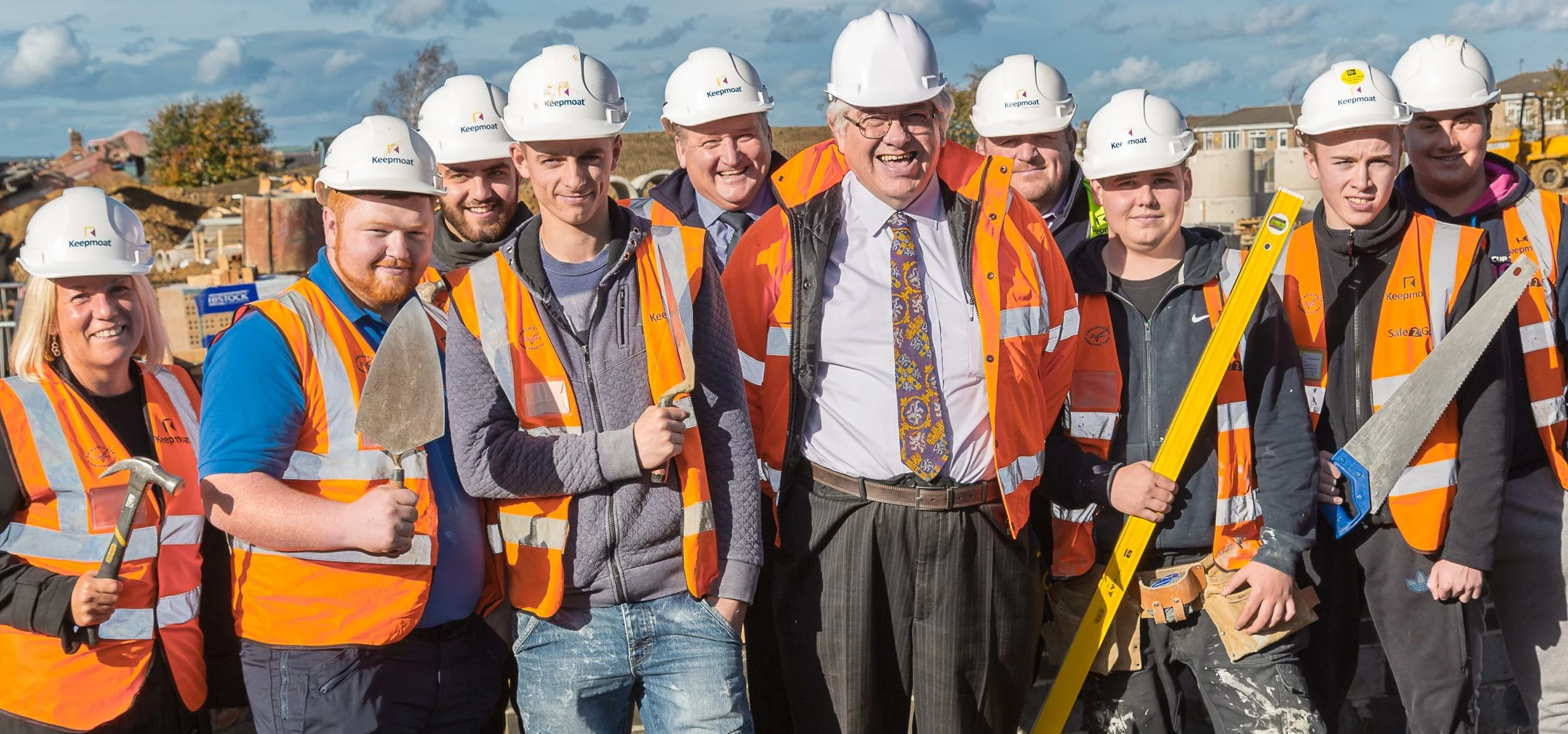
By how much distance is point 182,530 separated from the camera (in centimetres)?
325

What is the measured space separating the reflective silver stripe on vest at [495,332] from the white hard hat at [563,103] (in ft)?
1.20

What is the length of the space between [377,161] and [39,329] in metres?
1.03

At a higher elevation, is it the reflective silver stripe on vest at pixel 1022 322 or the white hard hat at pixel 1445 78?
the white hard hat at pixel 1445 78

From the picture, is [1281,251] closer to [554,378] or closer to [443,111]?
[554,378]

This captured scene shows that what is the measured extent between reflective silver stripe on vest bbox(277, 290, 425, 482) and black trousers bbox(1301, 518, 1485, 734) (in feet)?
8.72

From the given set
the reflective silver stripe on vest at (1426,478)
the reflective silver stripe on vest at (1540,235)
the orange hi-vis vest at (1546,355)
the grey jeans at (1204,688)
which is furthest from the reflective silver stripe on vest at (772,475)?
the reflective silver stripe on vest at (1540,235)

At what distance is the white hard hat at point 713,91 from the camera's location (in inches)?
186

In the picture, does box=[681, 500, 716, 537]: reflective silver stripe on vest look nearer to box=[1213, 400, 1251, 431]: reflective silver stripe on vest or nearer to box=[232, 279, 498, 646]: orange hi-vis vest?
box=[232, 279, 498, 646]: orange hi-vis vest

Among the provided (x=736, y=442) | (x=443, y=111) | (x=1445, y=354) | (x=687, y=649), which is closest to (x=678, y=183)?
(x=443, y=111)

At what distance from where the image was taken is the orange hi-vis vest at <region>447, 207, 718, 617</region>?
2.97m

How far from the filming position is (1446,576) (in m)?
3.70

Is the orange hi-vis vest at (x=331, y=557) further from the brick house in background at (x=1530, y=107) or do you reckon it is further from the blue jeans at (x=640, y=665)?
the brick house in background at (x=1530, y=107)

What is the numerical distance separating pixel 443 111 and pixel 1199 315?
282cm

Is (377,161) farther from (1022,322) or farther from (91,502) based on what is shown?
(1022,322)
